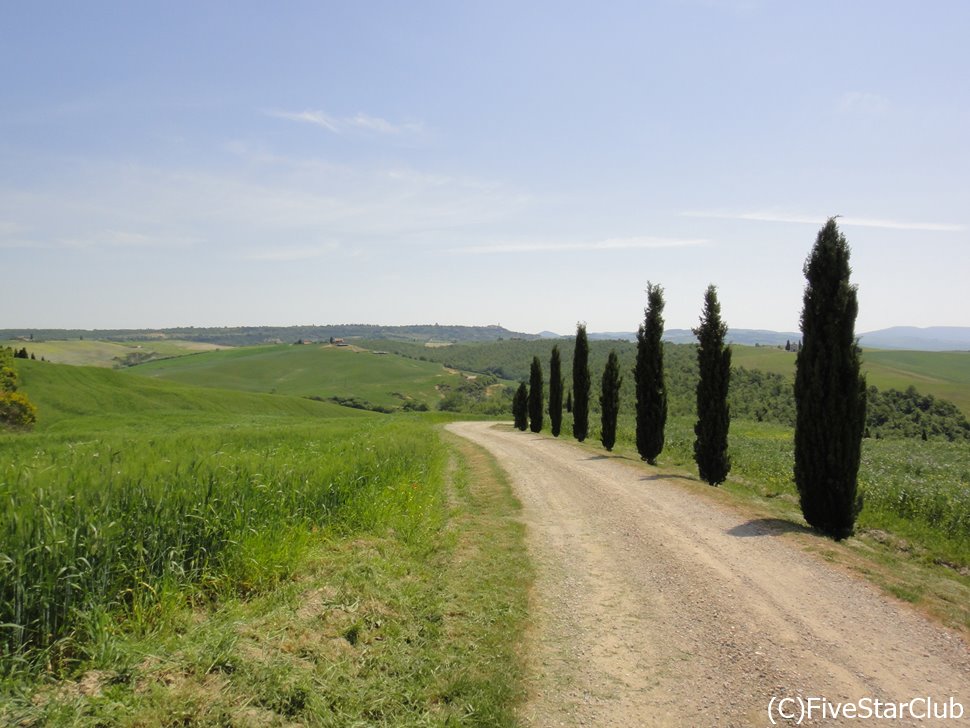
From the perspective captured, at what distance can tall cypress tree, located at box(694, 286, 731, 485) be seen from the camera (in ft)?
57.3

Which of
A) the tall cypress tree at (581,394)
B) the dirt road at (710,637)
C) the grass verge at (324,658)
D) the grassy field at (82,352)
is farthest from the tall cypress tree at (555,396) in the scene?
the grassy field at (82,352)

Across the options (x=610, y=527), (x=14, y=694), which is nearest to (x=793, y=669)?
(x=610, y=527)

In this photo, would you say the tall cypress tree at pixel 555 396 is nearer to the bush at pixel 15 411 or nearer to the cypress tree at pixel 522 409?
the cypress tree at pixel 522 409

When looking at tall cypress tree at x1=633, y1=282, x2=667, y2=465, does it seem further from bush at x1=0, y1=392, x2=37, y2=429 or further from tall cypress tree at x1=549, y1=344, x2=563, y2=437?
bush at x1=0, y1=392, x2=37, y2=429

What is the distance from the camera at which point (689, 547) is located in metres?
8.84

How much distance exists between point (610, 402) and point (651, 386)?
21.3ft

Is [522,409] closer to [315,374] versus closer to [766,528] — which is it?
[766,528]

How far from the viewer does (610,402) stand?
29484 mm

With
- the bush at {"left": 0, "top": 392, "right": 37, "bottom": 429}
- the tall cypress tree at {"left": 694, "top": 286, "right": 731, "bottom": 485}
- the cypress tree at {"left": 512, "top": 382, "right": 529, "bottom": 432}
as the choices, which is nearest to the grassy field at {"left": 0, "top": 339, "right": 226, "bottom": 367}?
the bush at {"left": 0, "top": 392, "right": 37, "bottom": 429}

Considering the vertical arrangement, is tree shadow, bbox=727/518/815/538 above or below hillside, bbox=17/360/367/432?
above

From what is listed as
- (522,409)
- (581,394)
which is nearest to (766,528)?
(581,394)

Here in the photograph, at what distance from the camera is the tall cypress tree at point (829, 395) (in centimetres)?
1098

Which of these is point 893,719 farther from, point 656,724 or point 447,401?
point 447,401

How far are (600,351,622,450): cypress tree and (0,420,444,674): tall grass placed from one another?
21146 millimetres
